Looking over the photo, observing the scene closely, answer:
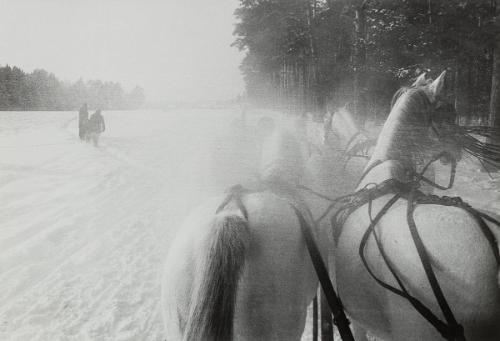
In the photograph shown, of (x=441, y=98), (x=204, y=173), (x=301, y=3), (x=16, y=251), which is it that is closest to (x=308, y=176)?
(x=441, y=98)

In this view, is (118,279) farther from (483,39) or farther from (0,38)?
(483,39)

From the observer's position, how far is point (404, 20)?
407 inches

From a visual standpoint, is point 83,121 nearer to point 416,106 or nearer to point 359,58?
point 359,58

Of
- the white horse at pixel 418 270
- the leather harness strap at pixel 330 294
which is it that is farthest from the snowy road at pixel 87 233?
the white horse at pixel 418 270

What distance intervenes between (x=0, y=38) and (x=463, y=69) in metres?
12.4

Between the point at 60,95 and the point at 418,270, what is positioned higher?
the point at 60,95

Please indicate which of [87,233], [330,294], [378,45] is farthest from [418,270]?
[378,45]

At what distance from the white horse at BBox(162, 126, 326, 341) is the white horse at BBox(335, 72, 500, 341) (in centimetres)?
33

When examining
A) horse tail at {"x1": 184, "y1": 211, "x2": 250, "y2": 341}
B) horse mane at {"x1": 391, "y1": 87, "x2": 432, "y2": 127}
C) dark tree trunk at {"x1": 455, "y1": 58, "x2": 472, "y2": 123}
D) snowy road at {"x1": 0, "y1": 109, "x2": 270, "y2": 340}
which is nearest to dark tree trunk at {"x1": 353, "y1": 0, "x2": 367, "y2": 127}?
dark tree trunk at {"x1": 455, "y1": 58, "x2": 472, "y2": 123}

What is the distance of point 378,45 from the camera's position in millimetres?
11078

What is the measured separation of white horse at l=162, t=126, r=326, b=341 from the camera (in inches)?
60.2

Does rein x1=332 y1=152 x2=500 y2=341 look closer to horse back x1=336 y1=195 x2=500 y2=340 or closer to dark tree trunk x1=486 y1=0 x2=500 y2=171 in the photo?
horse back x1=336 y1=195 x2=500 y2=340

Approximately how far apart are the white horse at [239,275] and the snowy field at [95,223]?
1.78m

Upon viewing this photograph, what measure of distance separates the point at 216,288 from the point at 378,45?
11751 millimetres
